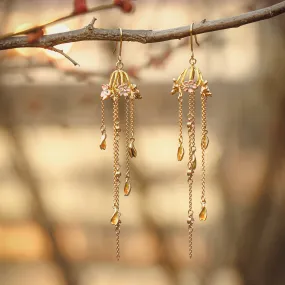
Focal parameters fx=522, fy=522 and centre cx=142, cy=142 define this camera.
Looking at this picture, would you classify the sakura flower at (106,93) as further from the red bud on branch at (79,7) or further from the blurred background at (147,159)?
the blurred background at (147,159)

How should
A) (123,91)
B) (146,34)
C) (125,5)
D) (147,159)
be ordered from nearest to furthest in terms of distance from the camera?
(125,5), (146,34), (123,91), (147,159)

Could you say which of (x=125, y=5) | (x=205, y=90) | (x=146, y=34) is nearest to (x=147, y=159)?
(x=205, y=90)

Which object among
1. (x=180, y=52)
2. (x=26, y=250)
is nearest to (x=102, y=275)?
(x=26, y=250)

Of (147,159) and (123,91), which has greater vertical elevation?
(147,159)

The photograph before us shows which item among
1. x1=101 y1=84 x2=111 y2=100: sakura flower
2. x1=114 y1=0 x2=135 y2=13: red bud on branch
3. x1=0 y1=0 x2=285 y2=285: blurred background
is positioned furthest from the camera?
x1=0 y1=0 x2=285 y2=285: blurred background

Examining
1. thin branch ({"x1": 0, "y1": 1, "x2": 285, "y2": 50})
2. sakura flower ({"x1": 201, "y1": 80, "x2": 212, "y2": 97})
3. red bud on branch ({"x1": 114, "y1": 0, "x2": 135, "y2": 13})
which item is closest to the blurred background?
sakura flower ({"x1": 201, "y1": 80, "x2": 212, "y2": 97})

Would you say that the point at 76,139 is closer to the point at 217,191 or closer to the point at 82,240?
the point at 82,240

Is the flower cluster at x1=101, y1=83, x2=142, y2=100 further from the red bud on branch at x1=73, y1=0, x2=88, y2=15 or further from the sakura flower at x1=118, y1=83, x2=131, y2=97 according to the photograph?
the red bud on branch at x1=73, y1=0, x2=88, y2=15

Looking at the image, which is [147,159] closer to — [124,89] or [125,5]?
[124,89]
